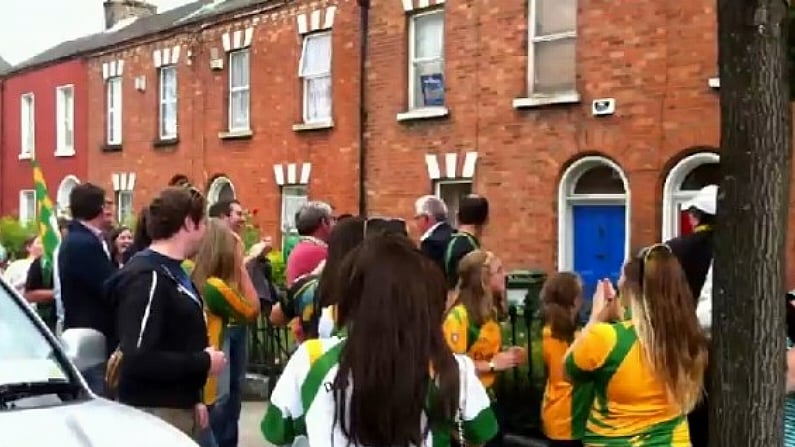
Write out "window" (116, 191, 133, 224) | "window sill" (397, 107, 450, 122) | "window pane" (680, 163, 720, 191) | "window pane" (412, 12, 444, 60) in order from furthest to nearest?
"window" (116, 191, 133, 224), "window pane" (412, 12, 444, 60), "window sill" (397, 107, 450, 122), "window pane" (680, 163, 720, 191)

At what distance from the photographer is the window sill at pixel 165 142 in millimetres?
22369

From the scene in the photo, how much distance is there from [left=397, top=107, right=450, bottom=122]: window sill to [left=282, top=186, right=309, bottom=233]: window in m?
3.18

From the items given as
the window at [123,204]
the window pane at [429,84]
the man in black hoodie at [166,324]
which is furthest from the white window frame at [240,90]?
the man in black hoodie at [166,324]

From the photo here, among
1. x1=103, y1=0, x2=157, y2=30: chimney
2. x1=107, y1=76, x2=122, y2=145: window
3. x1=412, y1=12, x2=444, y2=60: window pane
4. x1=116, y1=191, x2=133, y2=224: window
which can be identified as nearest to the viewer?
x1=412, y1=12, x2=444, y2=60: window pane

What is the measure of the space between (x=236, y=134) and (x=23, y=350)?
A: 16.6 meters

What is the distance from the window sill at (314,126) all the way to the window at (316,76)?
0.10 m

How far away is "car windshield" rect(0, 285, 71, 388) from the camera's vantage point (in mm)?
3818

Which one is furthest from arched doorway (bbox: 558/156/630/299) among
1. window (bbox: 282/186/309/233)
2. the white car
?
the white car

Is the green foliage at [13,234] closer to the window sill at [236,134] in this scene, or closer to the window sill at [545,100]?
the window sill at [236,134]

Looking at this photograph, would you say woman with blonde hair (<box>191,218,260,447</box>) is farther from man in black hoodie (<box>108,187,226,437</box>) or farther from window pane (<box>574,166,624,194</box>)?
window pane (<box>574,166,624,194</box>)

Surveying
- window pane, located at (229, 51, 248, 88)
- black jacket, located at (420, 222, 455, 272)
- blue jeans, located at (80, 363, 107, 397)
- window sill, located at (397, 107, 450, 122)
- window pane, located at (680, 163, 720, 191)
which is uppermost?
window pane, located at (229, 51, 248, 88)

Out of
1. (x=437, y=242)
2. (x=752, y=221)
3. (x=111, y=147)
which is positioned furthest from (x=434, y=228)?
(x=111, y=147)

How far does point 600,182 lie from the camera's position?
1427 centimetres

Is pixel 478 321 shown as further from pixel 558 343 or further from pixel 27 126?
pixel 27 126
